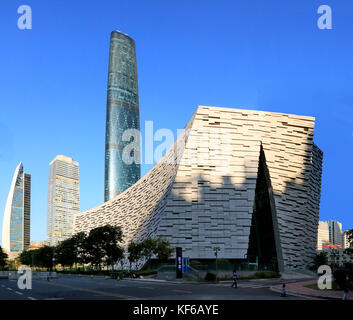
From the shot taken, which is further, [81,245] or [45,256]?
[45,256]

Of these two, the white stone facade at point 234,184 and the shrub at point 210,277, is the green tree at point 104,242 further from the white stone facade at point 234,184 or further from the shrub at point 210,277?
the shrub at point 210,277

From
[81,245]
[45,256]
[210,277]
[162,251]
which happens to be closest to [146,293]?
[210,277]

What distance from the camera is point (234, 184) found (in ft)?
298

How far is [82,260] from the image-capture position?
105m

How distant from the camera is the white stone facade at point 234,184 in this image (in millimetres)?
89312

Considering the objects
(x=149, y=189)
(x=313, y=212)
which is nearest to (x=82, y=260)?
(x=149, y=189)

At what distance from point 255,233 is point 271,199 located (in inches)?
333

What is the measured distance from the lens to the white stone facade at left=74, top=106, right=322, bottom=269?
89.3 metres

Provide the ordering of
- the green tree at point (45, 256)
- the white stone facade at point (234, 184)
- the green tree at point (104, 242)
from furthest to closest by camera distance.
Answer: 1. the green tree at point (45, 256)
2. the green tree at point (104, 242)
3. the white stone facade at point (234, 184)

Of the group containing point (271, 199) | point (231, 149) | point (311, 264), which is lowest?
point (311, 264)

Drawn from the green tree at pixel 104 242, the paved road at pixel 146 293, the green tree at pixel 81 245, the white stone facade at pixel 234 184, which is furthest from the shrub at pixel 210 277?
the green tree at pixel 81 245

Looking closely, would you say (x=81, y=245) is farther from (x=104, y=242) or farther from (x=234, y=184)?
(x=234, y=184)

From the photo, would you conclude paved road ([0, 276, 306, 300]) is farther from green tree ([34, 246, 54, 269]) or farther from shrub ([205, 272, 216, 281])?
green tree ([34, 246, 54, 269])
